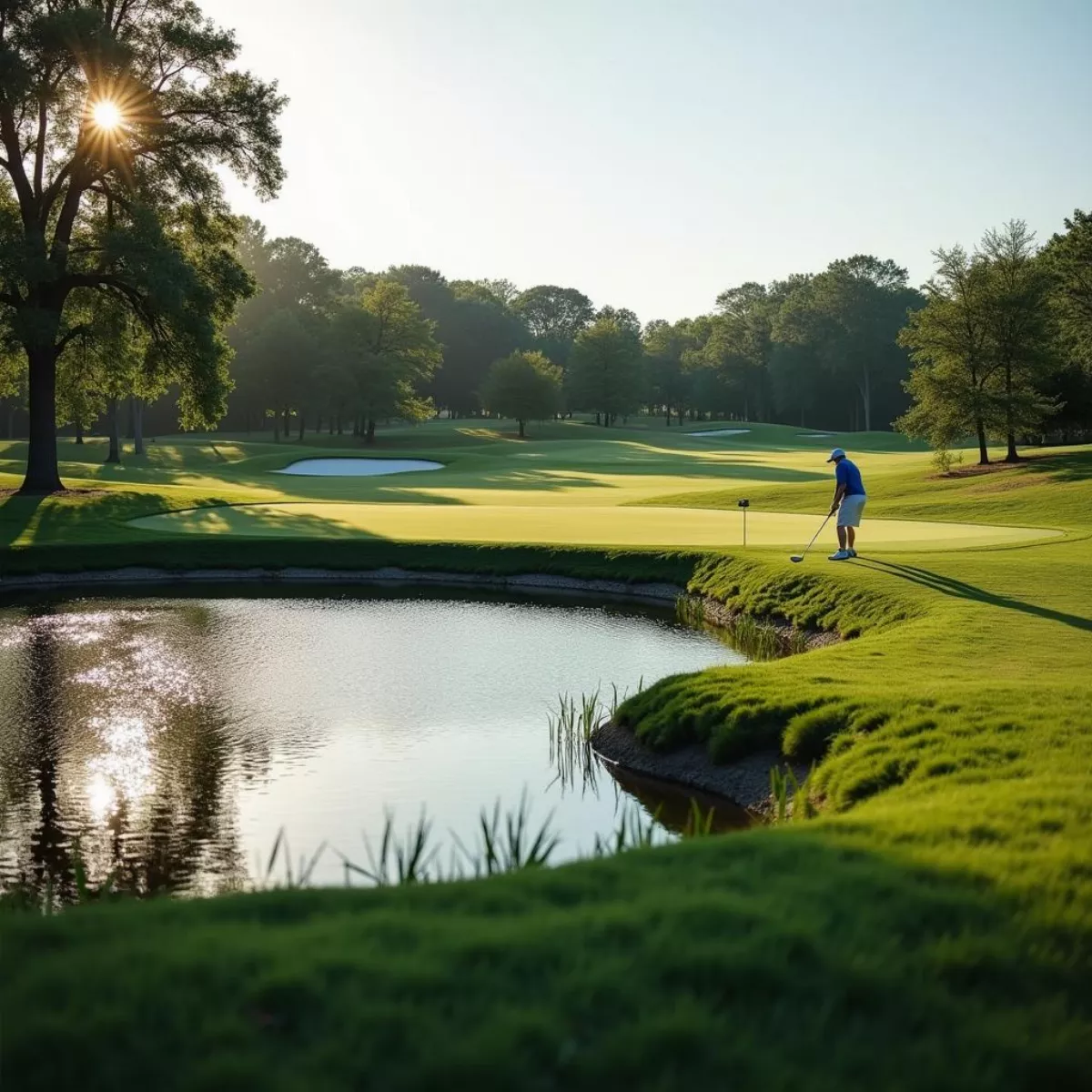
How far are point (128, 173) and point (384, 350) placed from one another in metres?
56.4

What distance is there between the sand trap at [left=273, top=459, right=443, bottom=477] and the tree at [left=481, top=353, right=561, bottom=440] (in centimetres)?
3171

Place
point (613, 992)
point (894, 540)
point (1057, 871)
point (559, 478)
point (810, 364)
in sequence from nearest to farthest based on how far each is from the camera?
point (613, 992)
point (1057, 871)
point (894, 540)
point (559, 478)
point (810, 364)

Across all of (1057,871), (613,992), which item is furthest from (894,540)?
(613,992)

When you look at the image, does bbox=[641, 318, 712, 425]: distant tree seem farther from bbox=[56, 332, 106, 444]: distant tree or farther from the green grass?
the green grass

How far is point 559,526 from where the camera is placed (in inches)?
1378

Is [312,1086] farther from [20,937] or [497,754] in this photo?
[497,754]

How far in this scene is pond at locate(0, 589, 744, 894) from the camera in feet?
36.9

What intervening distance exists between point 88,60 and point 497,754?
96.5ft

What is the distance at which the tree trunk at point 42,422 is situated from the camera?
37.8m

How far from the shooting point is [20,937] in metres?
5.46

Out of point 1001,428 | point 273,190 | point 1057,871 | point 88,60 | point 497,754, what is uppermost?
point 88,60

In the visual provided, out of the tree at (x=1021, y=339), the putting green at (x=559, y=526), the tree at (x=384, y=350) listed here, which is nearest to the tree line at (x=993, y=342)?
the tree at (x=1021, y=339)

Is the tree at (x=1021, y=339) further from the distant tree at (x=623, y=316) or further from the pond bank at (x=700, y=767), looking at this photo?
the distant tree at (x=623, y=316)

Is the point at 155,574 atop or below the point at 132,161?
below
